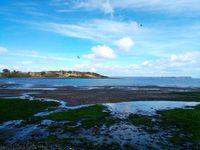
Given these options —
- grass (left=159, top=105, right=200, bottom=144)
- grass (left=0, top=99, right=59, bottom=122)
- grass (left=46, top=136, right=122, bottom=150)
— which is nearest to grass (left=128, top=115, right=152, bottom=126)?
grass (left=159, top=105, right=200, bottom=144)

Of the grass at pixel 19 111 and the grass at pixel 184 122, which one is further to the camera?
the grass at pixel 19 111

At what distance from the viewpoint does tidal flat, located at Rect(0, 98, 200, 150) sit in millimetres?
21516

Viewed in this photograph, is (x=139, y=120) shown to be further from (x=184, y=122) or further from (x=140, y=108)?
(x=140, y=108)

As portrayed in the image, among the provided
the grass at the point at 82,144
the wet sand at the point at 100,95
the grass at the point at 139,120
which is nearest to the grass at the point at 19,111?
the wet sand at the point at 100,95

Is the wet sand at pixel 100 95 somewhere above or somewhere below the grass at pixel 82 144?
above

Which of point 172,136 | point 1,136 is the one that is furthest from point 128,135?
point 1,136

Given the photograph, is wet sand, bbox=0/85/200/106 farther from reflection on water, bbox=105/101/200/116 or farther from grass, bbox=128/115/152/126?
grass, bbox=128/115/152/126

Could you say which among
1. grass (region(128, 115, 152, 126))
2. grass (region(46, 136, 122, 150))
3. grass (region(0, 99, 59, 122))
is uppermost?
grass (region(128, 115, 152, 126))

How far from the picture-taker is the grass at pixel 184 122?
23.3 meters

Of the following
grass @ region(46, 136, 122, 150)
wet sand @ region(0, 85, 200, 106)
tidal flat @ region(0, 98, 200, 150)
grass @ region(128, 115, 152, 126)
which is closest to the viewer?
grass @ region(46, 136, 122, 150)

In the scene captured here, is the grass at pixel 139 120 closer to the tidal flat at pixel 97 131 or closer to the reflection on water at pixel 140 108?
the tidal flat at pixel 97 131

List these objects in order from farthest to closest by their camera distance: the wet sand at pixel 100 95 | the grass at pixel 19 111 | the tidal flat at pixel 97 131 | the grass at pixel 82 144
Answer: the wet sand at pixel 100 95 < the grass at pixel 19 111 < the tidal flat at pixel 97 131 < the grass at pixel 82 144

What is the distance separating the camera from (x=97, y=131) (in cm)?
2605

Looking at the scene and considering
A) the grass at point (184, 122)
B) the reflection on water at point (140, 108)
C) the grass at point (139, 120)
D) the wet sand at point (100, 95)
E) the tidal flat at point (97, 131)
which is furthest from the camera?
the wet sand at point (100, 95)
